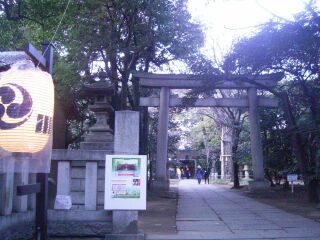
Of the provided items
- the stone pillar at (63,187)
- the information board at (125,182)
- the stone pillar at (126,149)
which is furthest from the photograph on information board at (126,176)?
the stone pillar at (63,187)

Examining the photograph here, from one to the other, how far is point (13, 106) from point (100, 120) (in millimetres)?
8483

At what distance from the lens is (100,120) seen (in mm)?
12961

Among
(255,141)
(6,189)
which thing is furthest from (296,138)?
(6,189)

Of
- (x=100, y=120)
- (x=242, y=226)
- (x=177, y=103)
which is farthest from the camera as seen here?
(x=177, y=103)

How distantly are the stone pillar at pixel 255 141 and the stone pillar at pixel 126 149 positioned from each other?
1550cm

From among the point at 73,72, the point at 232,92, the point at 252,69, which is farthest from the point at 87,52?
the point at 232,92

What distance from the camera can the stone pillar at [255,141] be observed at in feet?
72.6

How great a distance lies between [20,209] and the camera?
7.02 meters

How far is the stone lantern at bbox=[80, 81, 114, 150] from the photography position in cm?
1223

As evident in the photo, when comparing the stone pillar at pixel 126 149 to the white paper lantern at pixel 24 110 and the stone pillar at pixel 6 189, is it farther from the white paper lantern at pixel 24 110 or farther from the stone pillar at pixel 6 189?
the white paper lantern at pixel 24 110

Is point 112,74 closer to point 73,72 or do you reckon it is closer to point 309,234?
point 73,72

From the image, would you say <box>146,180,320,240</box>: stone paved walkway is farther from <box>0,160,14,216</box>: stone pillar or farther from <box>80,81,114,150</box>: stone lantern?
<box>80,81,114,150</box>: stone lantern

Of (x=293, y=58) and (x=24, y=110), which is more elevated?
(x=293, y=58)

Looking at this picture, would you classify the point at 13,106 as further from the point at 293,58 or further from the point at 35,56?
the point at 293,58
